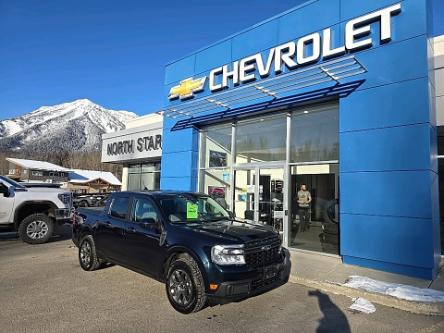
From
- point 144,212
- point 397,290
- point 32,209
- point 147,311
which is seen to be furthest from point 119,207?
point 32,209

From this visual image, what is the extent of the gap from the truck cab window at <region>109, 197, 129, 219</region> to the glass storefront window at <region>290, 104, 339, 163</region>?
5.08 metres

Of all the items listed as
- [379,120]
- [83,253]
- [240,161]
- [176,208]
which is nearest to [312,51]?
[379,120]

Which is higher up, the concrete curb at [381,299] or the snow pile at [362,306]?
the concrete curb at [381,299]

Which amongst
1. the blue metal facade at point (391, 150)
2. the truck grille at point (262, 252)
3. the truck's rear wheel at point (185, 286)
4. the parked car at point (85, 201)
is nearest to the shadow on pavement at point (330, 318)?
the truck grille at point (262, 252)

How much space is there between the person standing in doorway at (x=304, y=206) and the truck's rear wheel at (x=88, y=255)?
533cm

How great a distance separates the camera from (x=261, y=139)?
11258 mm

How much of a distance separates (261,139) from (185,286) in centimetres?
683

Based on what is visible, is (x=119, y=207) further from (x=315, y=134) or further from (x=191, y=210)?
(x=315, y=134)

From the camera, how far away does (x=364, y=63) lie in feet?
27.4

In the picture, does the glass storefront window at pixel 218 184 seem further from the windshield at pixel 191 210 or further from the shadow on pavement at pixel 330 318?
the shadow on pavement at pixel 330 318

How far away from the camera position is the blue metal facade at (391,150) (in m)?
7.23

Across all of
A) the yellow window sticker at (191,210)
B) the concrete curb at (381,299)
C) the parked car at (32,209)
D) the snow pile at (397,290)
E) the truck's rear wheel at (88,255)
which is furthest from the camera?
the parked car at (32,209)

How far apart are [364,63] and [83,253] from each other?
7630 millimetres

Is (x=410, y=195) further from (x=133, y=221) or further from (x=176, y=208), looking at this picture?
(x=133, y=221)
